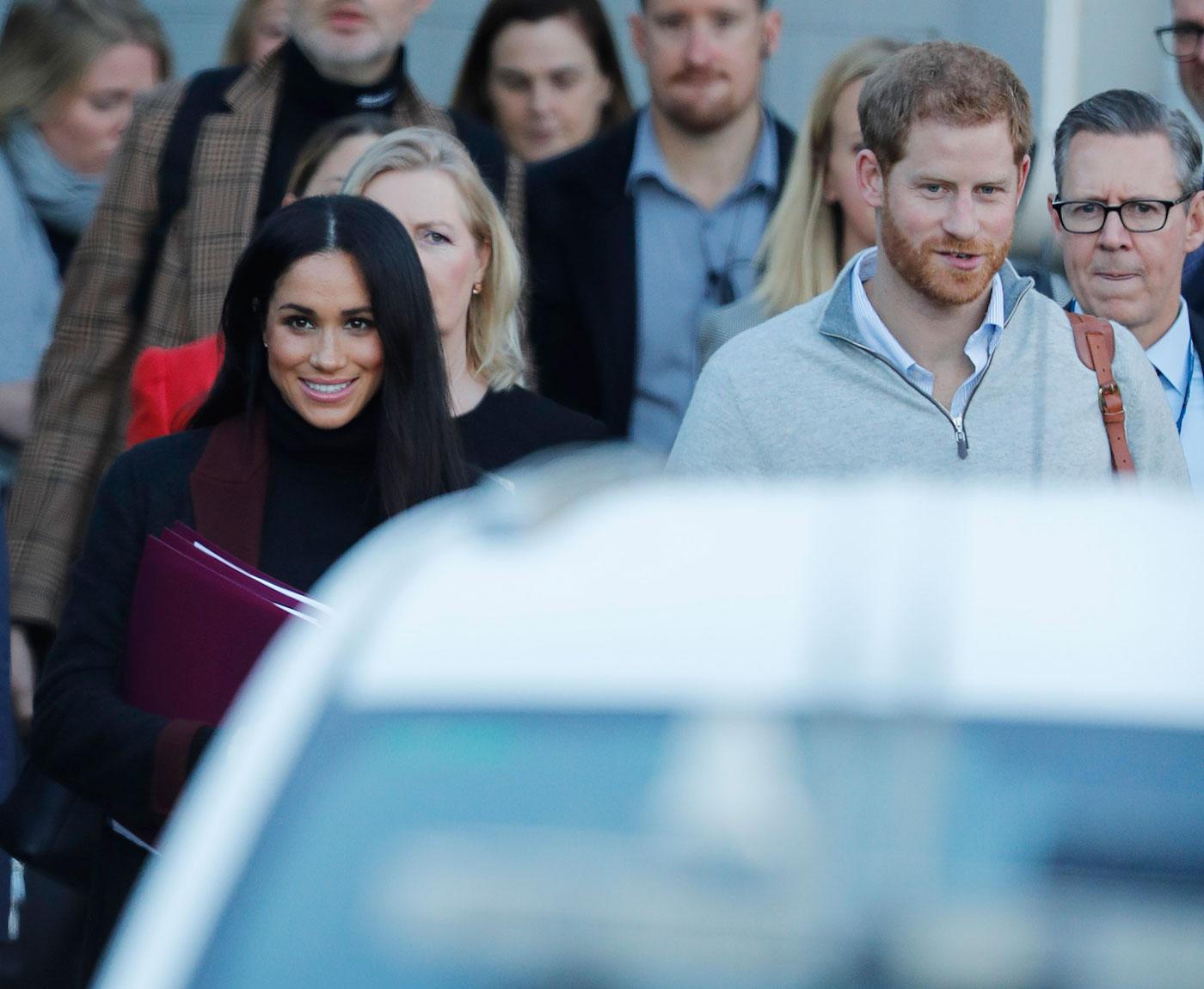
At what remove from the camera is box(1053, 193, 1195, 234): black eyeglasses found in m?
4.47

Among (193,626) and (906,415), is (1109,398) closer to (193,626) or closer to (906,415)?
(906,415)

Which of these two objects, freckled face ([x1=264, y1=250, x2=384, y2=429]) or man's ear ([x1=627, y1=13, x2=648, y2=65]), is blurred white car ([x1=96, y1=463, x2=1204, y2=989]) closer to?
freckled face ([x1=264, y1=250, x2=384, y2=429])

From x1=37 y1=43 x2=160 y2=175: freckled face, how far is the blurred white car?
180 inches

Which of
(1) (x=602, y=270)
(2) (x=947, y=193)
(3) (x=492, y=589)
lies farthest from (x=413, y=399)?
(3) (x=492, y=589)

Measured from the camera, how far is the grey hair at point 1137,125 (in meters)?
4.50

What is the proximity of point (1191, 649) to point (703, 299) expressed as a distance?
3.59 m

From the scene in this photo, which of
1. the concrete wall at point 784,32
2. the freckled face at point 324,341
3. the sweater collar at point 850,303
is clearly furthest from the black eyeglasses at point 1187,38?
the concrete wall at point 784,32

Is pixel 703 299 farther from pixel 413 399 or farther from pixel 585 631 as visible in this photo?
pixel 585 631

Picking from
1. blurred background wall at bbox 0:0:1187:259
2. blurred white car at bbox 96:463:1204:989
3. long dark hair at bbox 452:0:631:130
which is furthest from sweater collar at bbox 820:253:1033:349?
blurred background wall at bbox 0:0:1187:259

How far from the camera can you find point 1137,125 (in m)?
4.50

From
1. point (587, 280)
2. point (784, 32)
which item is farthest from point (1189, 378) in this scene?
point (784, 32)

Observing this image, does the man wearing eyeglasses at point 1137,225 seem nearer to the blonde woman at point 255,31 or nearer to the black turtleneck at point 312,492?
the black turtleneck at point 312,492

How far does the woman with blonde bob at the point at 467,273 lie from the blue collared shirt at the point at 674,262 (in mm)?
557

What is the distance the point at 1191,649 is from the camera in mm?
1693
